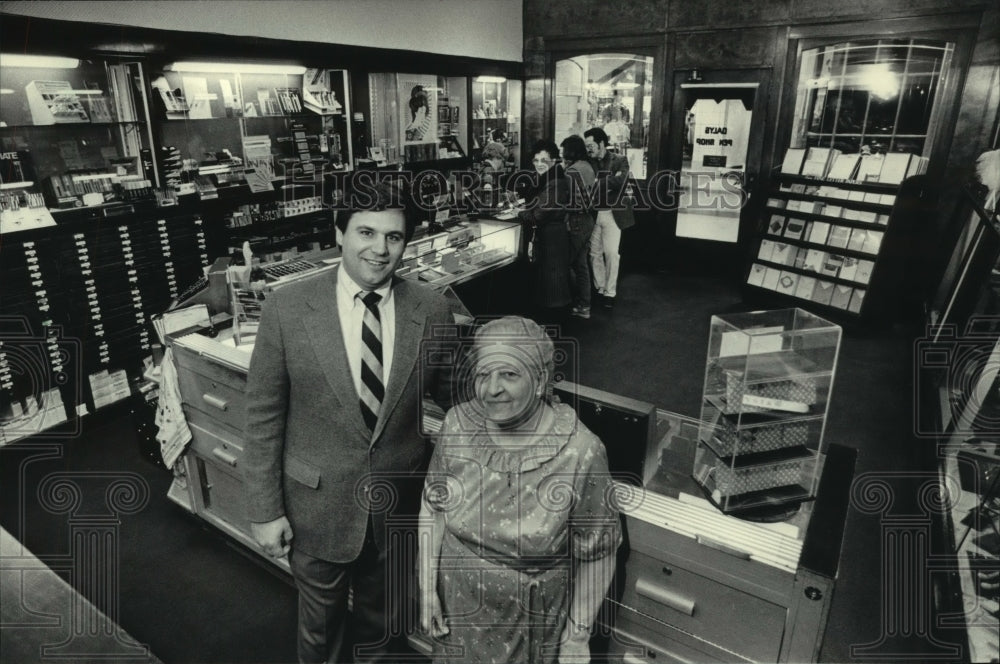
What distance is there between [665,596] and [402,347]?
3.63 feet

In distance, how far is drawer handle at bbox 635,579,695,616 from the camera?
6.11 feet

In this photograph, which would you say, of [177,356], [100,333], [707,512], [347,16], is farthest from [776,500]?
[347,16]

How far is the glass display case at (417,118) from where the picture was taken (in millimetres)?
6602

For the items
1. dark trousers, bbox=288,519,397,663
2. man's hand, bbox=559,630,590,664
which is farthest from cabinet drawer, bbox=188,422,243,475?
man's hand, bbox=559,630,590,664

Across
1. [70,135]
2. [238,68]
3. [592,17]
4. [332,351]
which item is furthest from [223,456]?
[592,17]

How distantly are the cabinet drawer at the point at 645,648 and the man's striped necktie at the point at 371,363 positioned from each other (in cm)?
106

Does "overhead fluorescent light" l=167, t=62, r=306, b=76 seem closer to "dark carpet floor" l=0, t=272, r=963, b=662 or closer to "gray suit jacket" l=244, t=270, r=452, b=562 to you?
"dark carpet floor" l=0, t=272, r=963, b=662

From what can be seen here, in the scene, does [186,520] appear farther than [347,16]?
No

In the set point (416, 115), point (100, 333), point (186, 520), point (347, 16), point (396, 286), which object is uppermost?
point (347, 16)

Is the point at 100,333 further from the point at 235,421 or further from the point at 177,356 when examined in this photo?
the point at 235,421

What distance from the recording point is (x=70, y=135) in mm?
4484

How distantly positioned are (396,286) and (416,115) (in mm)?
5644

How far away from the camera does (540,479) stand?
159 cm

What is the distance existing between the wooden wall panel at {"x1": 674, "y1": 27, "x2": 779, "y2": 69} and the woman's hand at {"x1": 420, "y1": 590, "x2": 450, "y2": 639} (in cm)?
715
